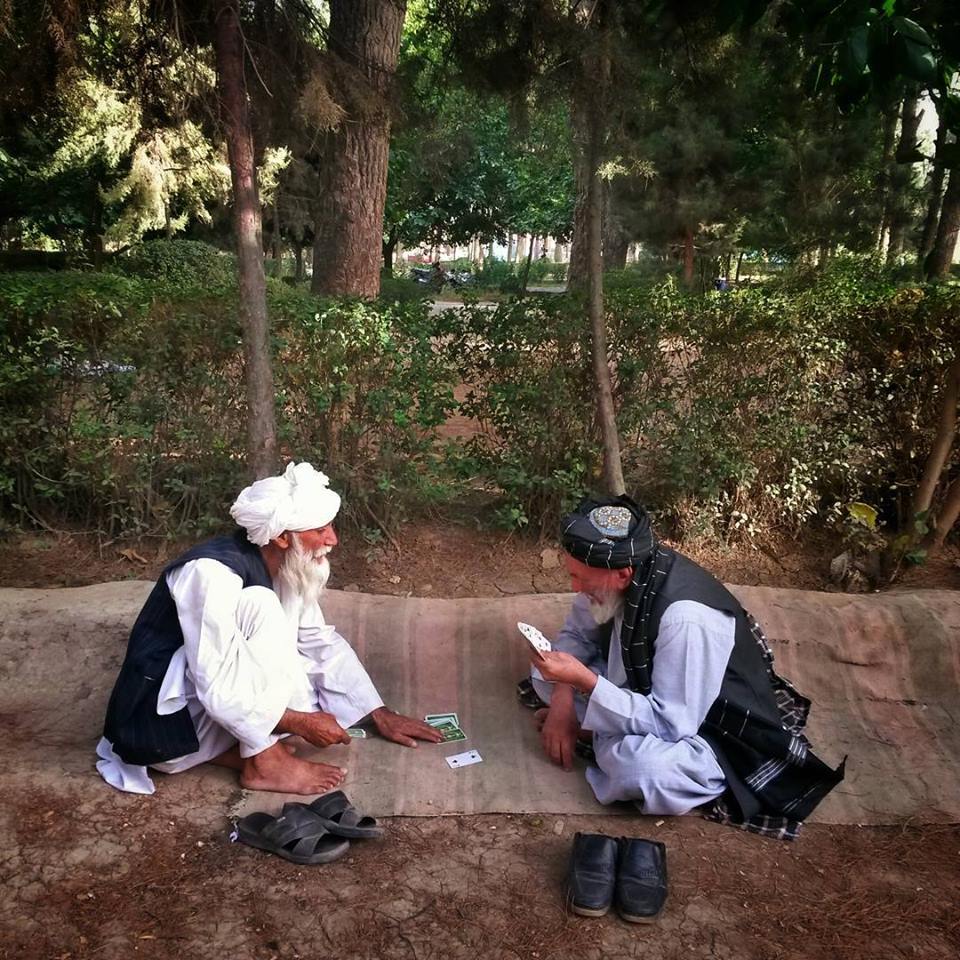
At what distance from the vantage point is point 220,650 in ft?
9.87

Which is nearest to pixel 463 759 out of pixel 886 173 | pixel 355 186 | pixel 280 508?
pixel 280 508

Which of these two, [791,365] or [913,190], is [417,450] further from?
[913,190]

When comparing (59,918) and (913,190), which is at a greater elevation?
(913,190)

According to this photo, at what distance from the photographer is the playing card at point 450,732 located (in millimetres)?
3781

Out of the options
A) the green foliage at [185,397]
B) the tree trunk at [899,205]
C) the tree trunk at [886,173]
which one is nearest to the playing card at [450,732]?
the green foliage at [185,397]

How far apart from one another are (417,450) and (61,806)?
2.68 m

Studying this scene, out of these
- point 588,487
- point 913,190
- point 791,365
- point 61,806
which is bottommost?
point 61,806

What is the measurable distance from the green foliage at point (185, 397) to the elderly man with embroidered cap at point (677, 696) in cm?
205

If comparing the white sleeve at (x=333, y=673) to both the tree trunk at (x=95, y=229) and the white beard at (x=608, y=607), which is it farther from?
the tree trunk at (x=95, y=229)

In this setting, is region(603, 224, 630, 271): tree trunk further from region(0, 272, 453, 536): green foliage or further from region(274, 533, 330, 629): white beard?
region(274, 533, 330, 629): white beard

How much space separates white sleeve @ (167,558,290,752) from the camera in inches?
118

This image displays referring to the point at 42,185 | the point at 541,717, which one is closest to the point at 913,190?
the point at 541,717

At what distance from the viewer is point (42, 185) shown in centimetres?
1667

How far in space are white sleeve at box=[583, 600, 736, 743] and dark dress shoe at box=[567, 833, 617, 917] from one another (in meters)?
0.41
